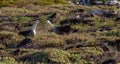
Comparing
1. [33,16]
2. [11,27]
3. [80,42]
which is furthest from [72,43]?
[33,16]

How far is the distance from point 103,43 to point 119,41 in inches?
18.0

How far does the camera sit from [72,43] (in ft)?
47.6

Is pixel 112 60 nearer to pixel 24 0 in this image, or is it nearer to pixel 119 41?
pixel 119 41

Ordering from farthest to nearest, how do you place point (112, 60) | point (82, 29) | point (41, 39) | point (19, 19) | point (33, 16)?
point (33, 16) → point (19, 19) → point (82, 29) → point (41, 39) → point (112, 60)

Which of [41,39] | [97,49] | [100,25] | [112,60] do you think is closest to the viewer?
[112,60]

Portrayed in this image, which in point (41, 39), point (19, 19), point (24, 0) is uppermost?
point (41, 39)

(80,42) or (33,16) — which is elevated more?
(80,42)

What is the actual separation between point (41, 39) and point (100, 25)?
607cm

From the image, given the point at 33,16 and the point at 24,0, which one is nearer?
the point at 33,16

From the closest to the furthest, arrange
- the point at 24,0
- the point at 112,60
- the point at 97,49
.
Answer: the point at 112,60
the point at 97,49
the point at 24,0

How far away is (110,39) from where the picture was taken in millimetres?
14469

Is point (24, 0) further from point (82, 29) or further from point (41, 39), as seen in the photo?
point (41, 39)

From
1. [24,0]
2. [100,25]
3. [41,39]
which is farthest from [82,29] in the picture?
[24,0]

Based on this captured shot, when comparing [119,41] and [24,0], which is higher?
[119,41]
